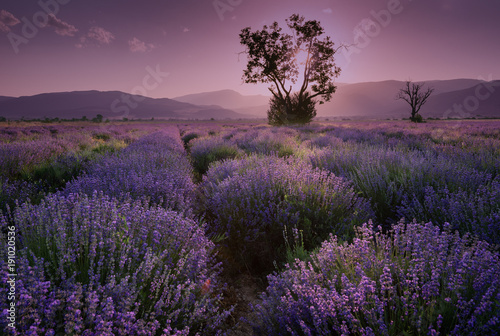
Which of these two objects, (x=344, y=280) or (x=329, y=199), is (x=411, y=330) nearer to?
(x=344, y=280)

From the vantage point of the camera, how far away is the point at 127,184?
326 cm

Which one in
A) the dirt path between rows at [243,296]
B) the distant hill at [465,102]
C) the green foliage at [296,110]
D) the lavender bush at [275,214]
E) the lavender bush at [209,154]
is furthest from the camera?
the distant hill at [465,102]

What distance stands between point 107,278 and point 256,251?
1747 mm

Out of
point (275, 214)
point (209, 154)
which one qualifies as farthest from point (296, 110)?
point (275, 214)

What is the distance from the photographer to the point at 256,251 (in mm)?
2965

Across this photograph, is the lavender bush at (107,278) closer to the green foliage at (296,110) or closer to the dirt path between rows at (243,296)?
the dirt path between rows at (243,296)

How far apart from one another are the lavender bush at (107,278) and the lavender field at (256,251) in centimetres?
1

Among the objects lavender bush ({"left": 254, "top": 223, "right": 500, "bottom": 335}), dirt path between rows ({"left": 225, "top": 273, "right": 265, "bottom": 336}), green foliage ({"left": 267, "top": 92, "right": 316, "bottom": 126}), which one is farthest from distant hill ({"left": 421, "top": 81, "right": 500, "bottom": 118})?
lavender bush ({"left": 254, "top": 223, "right": 500, "bottom": 335})

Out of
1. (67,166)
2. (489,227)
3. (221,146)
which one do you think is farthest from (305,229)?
(221,146)

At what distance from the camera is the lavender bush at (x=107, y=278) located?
3.97ft

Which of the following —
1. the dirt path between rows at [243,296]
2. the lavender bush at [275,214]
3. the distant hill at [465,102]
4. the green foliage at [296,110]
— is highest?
Answer: the distant hill at [465,102]

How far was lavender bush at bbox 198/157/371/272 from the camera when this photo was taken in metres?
2.88

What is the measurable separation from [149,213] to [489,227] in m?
2.84

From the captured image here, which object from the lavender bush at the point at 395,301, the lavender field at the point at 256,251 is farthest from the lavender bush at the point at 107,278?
the lavender bush at the point at 395,301
